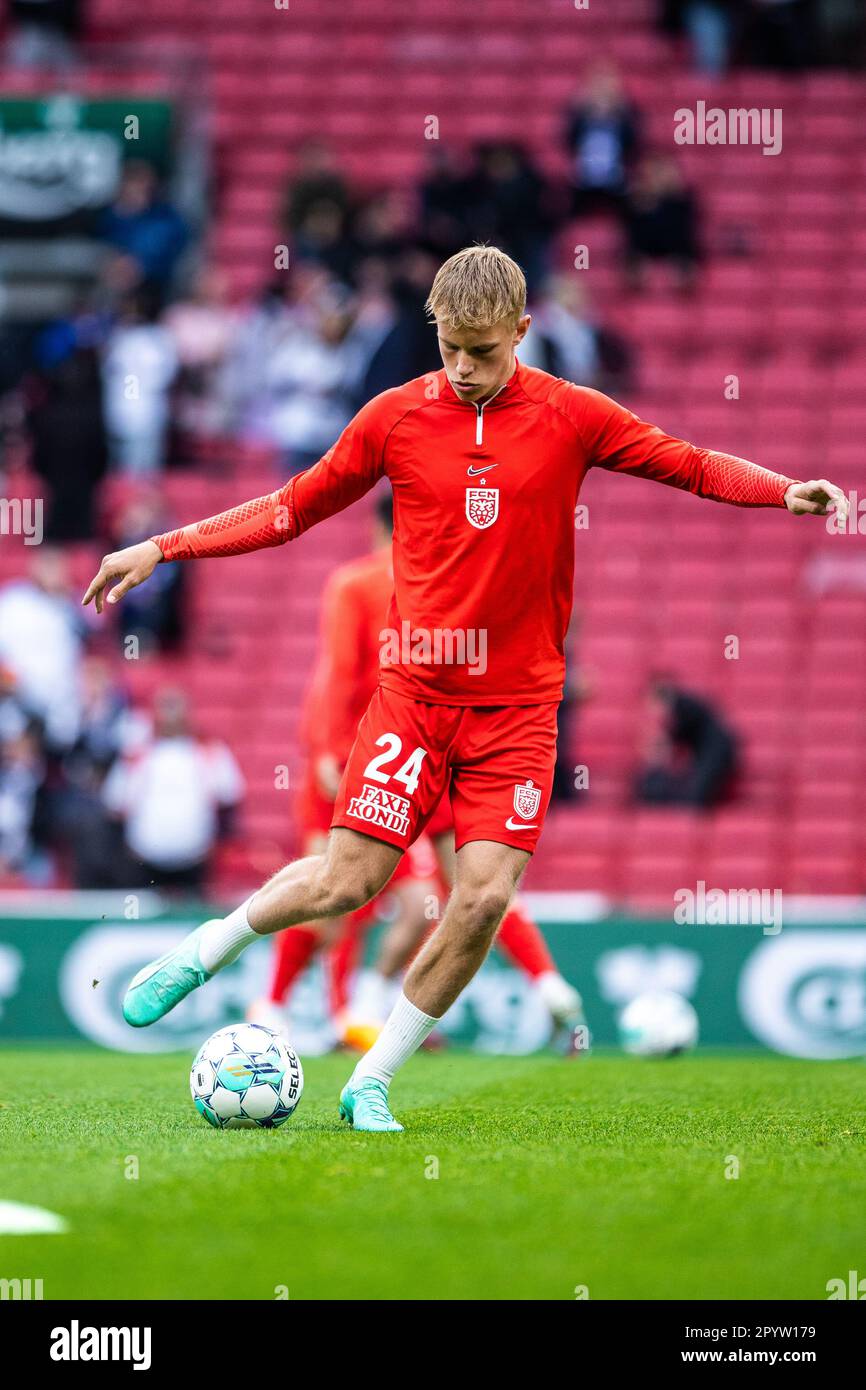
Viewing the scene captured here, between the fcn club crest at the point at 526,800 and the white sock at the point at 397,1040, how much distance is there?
25.9 inches

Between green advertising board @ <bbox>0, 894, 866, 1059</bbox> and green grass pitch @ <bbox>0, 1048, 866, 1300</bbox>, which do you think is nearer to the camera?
green grass pitch @ <bbox>0, 1048, 866, 1300</bbox>

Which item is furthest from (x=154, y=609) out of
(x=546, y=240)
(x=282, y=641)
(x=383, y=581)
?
(x=383, y=581)

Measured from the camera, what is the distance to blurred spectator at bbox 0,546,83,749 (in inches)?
571

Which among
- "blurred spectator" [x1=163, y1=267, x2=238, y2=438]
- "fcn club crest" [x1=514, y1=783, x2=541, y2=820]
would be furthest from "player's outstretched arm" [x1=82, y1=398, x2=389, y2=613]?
"blurred spectator" [x1=163, y1=267, x2=238, y2=438]

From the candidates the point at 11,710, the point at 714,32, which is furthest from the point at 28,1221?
→ the point at 714,32

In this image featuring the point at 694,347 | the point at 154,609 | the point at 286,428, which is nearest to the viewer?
the point at 154,609

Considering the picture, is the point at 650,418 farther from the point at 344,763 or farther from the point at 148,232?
the point at 344,763

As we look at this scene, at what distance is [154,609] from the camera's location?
598 inches

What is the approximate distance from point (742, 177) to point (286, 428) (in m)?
5.41

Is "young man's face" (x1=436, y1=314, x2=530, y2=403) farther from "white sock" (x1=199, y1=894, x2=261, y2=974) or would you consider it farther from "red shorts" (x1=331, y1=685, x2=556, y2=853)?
"white sock" (x1=199, y1=894, x2=261, y2=974)

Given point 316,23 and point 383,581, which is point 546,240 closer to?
point 316,23

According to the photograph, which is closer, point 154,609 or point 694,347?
point 154,609

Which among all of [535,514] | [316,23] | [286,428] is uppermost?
[316,23]
